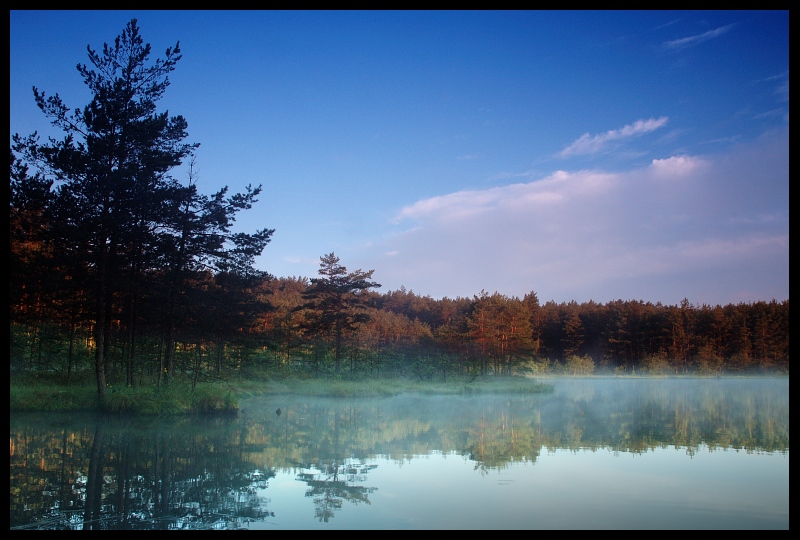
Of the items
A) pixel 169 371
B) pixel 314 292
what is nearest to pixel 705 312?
pixel 314 292

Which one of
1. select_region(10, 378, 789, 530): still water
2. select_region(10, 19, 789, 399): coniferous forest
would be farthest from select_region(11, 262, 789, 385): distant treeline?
select_region(10, 378, 789, 530): still water

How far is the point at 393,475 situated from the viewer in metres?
8.16

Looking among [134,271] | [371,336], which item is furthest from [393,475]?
[371,336]

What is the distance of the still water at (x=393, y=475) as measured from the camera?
587 centimetres

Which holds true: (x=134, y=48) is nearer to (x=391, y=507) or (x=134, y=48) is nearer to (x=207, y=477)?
(x=207, y=477)

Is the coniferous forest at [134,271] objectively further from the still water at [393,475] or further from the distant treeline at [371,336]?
the still water at [393,475]

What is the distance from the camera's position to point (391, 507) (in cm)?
632

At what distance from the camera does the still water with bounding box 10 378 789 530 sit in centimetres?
587

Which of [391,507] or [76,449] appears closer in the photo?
[391,507]

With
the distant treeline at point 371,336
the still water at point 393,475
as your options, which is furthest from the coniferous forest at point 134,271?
the still water at point 393,475

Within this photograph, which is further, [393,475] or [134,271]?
[134,271]

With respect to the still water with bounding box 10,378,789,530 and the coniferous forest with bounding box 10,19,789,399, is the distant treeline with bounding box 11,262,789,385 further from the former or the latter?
the still water with bounding box 10,378,789,530

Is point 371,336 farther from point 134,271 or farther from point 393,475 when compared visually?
point 393,475

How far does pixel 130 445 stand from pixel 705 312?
2392 inches
